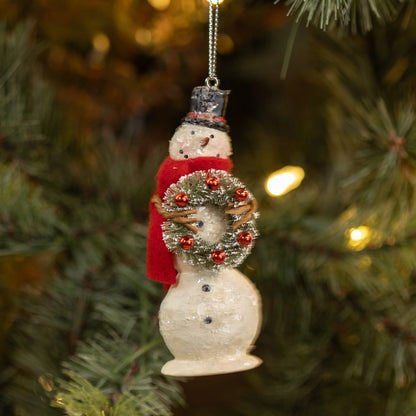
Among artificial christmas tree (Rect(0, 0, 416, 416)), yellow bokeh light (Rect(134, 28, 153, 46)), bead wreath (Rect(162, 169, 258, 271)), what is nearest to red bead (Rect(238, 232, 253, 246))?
bead wreath (Rect(162, 169, 258, 271))

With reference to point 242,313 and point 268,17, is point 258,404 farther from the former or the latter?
point 268,17

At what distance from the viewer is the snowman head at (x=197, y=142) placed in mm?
519

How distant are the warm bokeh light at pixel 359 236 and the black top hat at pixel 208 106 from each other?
0.67 feet

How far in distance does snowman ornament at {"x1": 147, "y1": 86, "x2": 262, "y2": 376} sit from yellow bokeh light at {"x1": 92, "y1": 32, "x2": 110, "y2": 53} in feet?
0.95

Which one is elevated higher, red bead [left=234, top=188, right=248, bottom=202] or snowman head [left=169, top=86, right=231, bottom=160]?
snowman head [left=169, top=86, right=231, bottom=160]

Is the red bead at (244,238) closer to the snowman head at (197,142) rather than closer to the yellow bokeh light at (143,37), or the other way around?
the snowman head at (197,142)

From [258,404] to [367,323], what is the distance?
8.7 inches

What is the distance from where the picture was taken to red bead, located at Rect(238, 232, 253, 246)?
1.65ft

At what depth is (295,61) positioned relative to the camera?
3.26 feet

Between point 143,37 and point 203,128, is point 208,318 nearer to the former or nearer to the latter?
point 203,128

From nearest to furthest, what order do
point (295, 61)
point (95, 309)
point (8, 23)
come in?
point (95, 309) → point (8, 23) → point (295, 61)

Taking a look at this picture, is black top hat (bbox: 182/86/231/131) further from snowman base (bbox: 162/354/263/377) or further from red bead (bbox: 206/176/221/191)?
snowman base (bbox: 162/354/263/377)

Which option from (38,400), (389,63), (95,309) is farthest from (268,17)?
(38,400)

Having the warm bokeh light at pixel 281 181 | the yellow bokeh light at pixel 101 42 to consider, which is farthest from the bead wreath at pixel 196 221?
the yellow bokeh light at pixel 101 42
